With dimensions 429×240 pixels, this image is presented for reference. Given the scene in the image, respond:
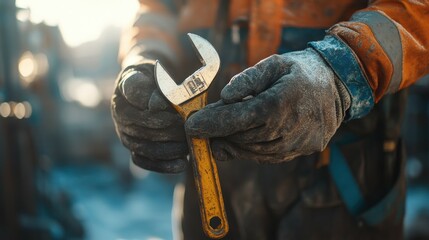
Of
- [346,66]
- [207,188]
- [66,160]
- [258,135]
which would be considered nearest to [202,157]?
[207,188]

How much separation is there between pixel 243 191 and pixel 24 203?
2.93m

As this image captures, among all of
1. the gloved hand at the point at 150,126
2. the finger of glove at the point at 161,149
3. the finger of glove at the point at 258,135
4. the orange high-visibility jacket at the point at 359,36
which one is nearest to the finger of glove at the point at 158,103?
the gloved hand at the point at 150,126

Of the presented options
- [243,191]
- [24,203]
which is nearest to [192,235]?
[243,191]

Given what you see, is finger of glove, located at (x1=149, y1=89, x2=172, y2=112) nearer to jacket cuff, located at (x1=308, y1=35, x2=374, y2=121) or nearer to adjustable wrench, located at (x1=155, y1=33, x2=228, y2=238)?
adjustable wrench, located at (x1=155, y1=33, x2=228, y2=238)

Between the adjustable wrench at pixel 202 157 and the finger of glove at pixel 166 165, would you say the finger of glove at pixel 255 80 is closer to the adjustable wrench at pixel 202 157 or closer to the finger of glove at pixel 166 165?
the adjustable wrench at pixel 202 157

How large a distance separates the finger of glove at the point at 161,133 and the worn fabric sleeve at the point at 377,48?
17.7 inches

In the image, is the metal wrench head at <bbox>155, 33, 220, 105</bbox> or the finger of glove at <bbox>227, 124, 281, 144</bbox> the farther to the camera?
the metal wrench head at <bbox>155, 33, 220, 105</bbox>

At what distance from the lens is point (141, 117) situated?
5.07 ft

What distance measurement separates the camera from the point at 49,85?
9.08 m

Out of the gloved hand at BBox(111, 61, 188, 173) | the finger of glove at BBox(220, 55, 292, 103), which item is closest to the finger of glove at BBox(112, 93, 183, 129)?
the gloved hand at BBox(111, 61, 188, 173)

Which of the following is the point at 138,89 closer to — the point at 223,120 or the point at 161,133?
the point at 161,133

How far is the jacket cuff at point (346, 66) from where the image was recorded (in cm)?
141

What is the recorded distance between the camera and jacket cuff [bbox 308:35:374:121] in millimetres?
1414

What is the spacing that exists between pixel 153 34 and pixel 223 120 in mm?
865
